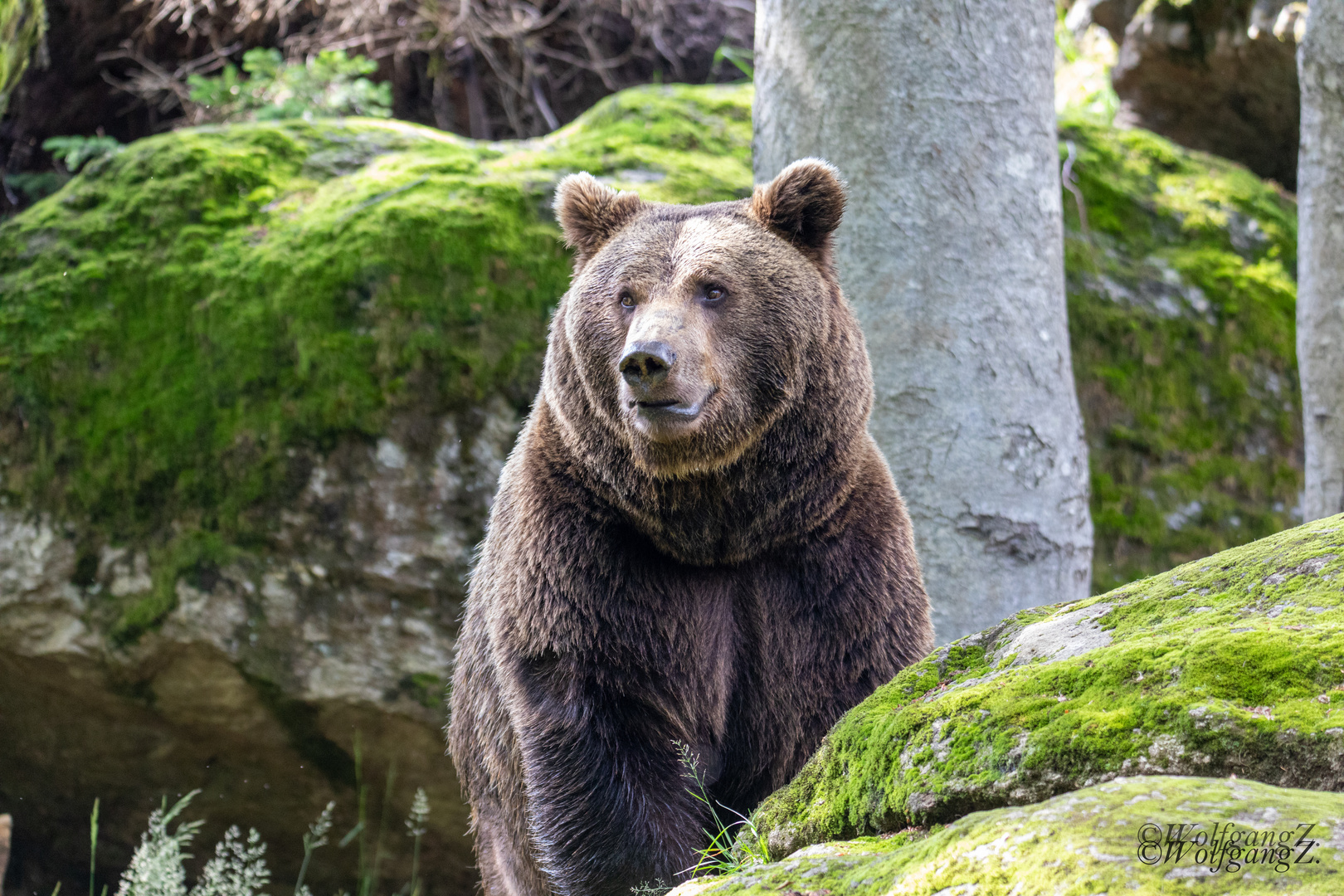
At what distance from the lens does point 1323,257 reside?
4688 mm

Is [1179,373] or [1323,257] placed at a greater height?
[1323,257]

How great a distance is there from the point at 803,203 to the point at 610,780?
210cm

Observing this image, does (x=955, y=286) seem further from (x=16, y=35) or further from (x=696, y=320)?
(x=16, y=35)

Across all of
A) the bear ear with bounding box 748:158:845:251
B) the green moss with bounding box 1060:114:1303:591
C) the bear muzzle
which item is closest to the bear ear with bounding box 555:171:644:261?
the bear ear with bounding box 748:158:845:251

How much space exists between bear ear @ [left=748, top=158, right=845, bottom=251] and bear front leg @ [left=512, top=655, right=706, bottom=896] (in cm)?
171

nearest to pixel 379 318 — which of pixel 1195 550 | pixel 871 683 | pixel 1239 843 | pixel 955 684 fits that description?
pixel 871 683

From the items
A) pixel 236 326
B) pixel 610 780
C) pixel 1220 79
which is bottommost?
pixel 610 780

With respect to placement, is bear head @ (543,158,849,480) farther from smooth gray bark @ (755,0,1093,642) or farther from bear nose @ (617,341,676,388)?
smooth gray bark @ (755,0,1093,642)

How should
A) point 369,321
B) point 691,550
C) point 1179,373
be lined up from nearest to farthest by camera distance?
point 691,550 → point 369,321 → point 1179,373

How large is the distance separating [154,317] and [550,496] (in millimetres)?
3674

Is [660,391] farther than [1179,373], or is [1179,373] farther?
[1179,373]

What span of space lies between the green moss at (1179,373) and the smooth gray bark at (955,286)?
1.67 meters

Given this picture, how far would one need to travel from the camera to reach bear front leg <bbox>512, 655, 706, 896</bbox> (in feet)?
11.1
